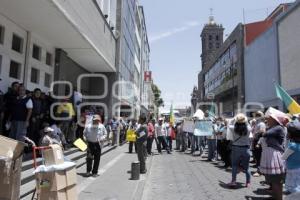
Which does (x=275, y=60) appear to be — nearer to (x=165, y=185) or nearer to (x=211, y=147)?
(x=211, y=147)

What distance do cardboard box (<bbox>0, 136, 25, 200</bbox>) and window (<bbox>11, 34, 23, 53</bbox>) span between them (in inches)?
279

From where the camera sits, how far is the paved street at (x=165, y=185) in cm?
780

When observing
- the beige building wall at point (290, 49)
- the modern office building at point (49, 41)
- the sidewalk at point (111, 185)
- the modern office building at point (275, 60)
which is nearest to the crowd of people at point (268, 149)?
the sidewalk at point (111, 185)

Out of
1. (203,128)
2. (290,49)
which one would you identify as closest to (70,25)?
(203,128)

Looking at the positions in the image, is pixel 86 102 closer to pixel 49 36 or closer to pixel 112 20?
pixel 112 20

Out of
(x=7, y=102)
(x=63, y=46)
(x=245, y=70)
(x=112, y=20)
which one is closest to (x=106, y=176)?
(x=7, y=102)

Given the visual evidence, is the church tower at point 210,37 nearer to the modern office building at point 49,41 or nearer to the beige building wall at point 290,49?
the beige building wall at point 290,49

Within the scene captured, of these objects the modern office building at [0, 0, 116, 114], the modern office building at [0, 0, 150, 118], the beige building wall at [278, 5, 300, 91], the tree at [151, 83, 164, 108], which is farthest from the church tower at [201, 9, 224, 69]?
the modern office building at [0, 0, 116, 114]

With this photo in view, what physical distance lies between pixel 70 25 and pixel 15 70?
2.33m

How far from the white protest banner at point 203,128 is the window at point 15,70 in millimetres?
7793

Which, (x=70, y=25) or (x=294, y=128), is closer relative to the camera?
(x=294, y=128)

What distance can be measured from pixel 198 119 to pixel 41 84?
23.8 feet

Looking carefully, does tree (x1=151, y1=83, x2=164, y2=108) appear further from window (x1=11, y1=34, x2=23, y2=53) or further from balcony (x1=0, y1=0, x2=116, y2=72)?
window (x1=11, y1=34, x2=23, y2=53)

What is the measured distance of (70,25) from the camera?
1137cm
